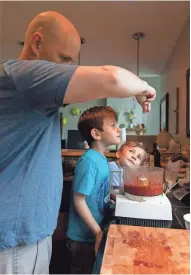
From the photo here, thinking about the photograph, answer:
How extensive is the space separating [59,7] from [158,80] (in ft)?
9.50

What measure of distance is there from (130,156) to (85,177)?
1.26 feet

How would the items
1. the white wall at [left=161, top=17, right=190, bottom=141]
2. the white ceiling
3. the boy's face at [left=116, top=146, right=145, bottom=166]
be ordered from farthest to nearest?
the white wall at [left=161, top=17, right=190, bottom=141]
the white ceiling
the boy's face at [left=116, top=146, right=145, bottom=166]

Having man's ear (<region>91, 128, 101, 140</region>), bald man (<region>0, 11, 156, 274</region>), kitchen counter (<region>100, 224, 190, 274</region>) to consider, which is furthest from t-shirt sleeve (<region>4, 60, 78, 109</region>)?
man's ear (<region>91, 128, 101, 140</region>)

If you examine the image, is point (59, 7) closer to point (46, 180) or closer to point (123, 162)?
point (123, 162)

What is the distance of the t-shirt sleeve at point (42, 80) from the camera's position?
1.45ft

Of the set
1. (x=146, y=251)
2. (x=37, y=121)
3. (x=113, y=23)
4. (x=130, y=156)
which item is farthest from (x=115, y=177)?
(x=113, y=23)

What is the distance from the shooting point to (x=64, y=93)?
0.45 meters

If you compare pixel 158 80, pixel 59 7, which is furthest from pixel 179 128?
pixel 158 80

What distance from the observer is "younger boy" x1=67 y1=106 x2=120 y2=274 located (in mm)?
823

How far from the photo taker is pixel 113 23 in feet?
7.98

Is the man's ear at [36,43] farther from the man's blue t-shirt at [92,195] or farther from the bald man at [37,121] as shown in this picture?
the man's blue t-shirt at [92,195]

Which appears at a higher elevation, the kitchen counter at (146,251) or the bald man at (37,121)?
the bald man at (37,121)

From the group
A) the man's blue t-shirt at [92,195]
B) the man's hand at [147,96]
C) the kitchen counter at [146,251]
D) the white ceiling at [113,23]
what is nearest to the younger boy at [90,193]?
the man's blue t-shirt at [92,195]

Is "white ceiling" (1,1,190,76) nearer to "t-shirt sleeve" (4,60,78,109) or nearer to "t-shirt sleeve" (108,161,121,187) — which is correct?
"t-shirt sleeve" (108,161,121,187)
